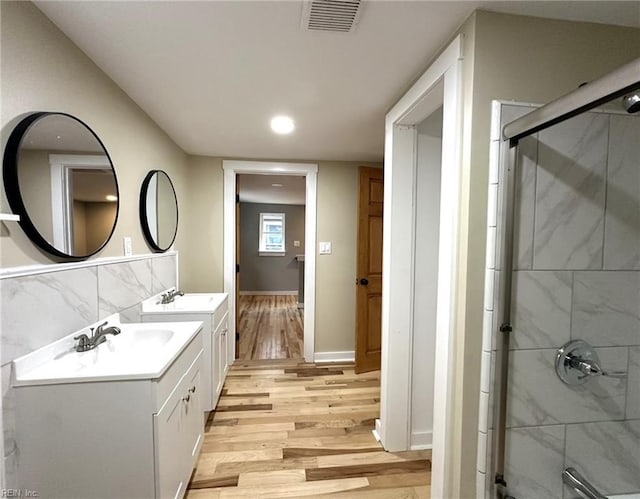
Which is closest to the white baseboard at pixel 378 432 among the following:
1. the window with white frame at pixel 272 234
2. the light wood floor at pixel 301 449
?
the light wood floor at pixel 301 449

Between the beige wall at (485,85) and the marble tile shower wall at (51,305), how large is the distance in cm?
164

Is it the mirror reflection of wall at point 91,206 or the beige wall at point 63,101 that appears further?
the mirror reflection of wall at point 91,206

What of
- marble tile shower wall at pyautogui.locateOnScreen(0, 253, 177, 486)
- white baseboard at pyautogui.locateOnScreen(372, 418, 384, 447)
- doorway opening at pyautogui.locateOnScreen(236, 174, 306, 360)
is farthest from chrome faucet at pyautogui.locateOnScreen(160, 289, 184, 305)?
doorway opening at pyautogui.locateOnScreen(236, 174, 306, 360)

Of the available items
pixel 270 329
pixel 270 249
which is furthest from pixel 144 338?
pixel 270 249

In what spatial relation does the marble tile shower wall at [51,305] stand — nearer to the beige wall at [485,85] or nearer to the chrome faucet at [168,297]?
the chrome faucet at [168,297]

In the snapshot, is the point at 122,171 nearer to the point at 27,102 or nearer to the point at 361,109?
the point at 27,102

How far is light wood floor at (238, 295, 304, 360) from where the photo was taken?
3561 mm

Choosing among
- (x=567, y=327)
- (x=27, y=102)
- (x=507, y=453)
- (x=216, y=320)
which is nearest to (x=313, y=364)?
(x=216, y=320)

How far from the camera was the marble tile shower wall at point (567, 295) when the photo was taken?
1139 millimetres

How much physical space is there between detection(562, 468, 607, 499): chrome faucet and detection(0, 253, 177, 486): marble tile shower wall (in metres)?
2.12

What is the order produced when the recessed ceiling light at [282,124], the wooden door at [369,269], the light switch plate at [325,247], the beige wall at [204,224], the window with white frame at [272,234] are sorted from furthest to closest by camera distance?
1. the window with white frame at [272,234]
2. the light switch plate at [325,247]
3. the beige wall at [204,224]
4. the wooden door at [369,269]
5. the recessed ceiling light at [282,124]

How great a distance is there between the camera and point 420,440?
195 centimetres

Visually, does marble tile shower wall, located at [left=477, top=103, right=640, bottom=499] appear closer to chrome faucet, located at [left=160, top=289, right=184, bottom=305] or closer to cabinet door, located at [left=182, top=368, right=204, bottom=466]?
cabinet door, located at [left=182, top=368, right=204, bottom=466]

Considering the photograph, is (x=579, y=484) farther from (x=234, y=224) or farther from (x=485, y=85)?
(x=234, y=224)
